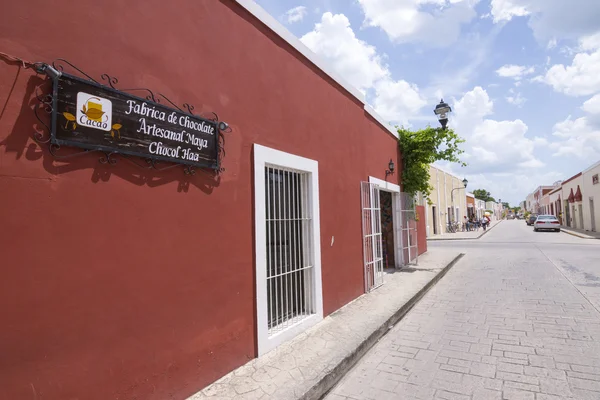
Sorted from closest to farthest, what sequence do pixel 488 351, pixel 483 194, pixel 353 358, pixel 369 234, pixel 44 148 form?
pixel 44 148
pixel 353 358
pixel 488 351
pixel 369 234
pixel 483 194

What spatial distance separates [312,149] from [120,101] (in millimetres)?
2938

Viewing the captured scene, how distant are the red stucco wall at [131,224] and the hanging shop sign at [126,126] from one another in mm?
132

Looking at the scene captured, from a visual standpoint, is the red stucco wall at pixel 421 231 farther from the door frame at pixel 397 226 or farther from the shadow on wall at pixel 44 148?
the shadow on wall at pixel 44 148

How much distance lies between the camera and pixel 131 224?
2510 mm

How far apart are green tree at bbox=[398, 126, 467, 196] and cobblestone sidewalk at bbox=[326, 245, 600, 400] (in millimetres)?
3694

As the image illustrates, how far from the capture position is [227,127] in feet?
11.1

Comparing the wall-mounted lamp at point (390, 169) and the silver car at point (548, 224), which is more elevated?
the wall-mounted lamp at point (390, 169)

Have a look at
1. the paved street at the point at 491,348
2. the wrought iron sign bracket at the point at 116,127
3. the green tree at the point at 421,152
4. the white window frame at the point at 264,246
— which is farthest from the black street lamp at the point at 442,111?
the wrought iron sign bracket at the point at 116,127

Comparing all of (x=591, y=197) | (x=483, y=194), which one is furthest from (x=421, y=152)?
(x=483, y=194)

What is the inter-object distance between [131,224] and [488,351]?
13.7 ft

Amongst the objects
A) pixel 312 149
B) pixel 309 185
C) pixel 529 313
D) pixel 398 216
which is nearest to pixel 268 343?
pixel 309 185

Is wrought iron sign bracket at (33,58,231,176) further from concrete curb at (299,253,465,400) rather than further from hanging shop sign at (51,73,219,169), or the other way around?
concrete curb at (299,253,465,400)

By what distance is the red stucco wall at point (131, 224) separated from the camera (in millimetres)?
1977

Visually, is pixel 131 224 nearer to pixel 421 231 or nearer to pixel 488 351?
pixel 488 351
